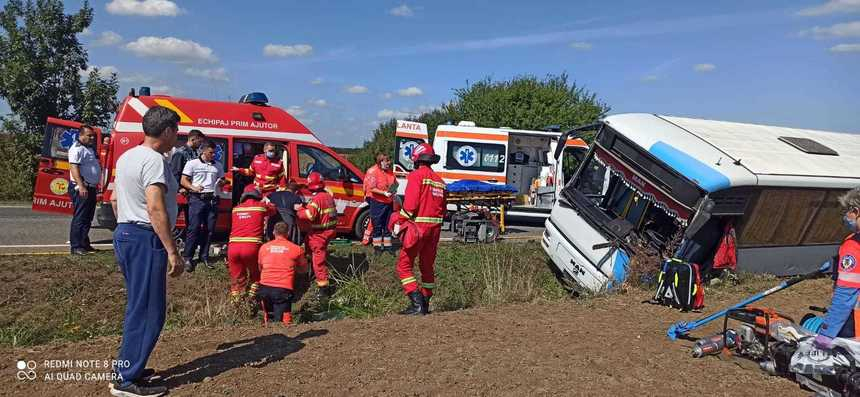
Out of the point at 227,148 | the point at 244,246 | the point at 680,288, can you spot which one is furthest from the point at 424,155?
the point at 227,148

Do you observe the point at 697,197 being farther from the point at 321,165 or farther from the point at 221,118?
the point at 221,118

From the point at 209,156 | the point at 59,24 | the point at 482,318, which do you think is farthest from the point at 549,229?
the point at 59,24

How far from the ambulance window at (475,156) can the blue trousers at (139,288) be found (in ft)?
40.2

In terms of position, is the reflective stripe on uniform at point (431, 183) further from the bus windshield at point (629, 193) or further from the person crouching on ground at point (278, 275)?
the bus windshield at point (629, 193)

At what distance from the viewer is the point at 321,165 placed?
1057 cm

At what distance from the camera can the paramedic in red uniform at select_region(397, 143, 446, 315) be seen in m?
6.71

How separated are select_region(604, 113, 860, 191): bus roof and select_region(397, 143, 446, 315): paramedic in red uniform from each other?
2997 millimetres

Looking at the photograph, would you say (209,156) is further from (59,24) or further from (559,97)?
(559,97)

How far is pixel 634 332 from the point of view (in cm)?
570

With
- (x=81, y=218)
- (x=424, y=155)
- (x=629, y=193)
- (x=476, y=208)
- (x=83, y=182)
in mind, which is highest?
(x=424, y=155)

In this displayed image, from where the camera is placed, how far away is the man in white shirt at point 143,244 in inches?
145

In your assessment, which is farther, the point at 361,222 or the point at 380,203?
the point at 361,222

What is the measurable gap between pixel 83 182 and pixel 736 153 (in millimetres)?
8889

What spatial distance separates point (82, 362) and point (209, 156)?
4491 mm
